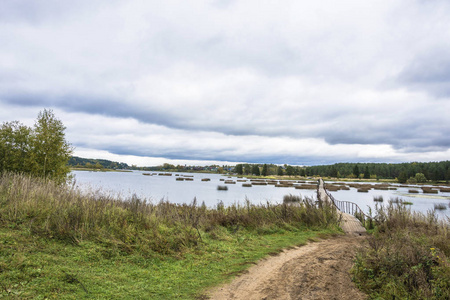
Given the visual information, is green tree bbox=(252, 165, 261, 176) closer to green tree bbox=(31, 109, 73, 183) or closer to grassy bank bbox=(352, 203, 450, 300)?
green tree bbox=(31, 109, 73, 183)

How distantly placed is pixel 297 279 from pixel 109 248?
15.6 ft

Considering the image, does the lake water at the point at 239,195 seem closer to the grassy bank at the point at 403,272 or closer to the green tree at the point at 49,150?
the green tree at the point at 49,150

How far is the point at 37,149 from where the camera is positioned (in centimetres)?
1625

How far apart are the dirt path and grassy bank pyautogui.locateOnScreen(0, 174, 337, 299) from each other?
20.2 inches

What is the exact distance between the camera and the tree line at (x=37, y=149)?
15594mm

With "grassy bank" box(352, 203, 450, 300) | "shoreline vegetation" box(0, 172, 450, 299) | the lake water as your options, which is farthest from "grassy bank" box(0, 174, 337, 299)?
the lake water

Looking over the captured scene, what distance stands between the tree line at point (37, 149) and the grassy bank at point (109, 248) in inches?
287

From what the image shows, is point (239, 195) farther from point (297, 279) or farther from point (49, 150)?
point (297, 279)

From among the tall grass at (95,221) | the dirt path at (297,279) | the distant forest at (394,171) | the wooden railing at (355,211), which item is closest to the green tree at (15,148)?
the tall grass at (95,221)

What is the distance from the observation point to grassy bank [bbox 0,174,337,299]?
15.5 feet

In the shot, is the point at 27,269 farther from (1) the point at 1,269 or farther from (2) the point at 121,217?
(2) the point at 121,217

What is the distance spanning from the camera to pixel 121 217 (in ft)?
27.1

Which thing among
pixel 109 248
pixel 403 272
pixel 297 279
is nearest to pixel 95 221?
pixel 109 248

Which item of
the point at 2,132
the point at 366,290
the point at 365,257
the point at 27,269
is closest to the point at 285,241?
the point at 365,257
